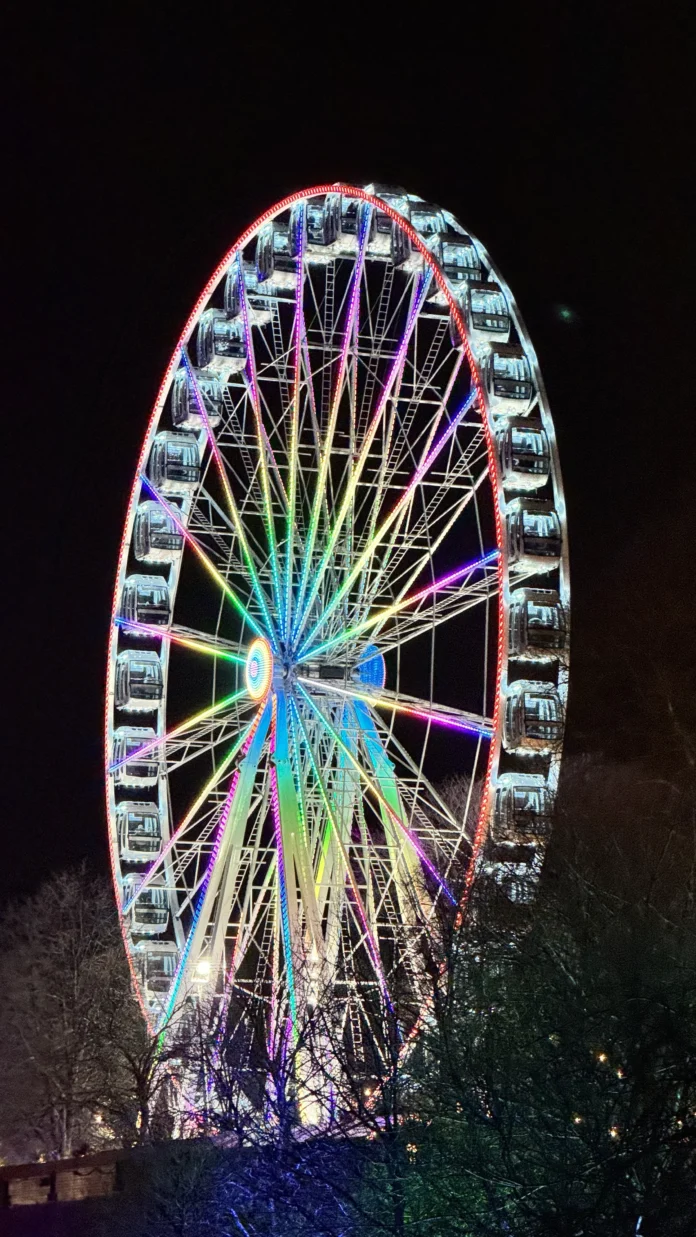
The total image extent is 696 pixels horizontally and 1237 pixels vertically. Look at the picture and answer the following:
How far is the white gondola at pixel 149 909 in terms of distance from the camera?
44.8 metres

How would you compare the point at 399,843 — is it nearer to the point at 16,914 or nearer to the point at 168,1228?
the point at 168,1228

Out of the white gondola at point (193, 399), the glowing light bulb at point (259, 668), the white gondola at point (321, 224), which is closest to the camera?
the glowing light bulb at point (259, 668)

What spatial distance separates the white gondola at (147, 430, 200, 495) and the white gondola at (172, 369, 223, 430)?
0.37 metres

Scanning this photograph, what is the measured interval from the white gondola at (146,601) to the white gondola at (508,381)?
38.6 ft

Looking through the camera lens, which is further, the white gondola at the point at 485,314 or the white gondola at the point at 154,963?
the white gondola at the point at 154,963

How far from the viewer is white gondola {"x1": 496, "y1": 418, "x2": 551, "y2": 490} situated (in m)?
34.8

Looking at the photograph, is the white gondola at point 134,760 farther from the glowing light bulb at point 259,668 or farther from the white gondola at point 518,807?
the white gondola at point 518,807

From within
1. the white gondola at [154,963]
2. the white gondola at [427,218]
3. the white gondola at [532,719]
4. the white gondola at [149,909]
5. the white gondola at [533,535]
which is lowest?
the white gondola at [154,963]

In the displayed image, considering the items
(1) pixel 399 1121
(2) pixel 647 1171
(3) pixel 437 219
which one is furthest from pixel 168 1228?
(3) pixel 437 219

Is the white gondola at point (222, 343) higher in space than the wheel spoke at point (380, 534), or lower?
higher

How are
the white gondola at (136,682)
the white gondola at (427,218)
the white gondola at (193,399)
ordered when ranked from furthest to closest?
the white gondola at (136,682)
the white gondola at (193,399)
the white gondola at (427,218)

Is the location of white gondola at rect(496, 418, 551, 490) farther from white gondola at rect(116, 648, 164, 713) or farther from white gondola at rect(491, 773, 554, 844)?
white gondola at rect(116, 648, 164, 713)

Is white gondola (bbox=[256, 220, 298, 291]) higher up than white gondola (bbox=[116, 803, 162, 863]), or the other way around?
white gondola (bbox=[256, 220, 298, 291])

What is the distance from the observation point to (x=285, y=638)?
126 feet
